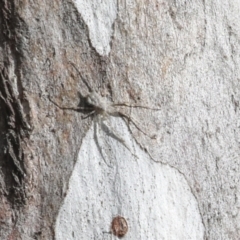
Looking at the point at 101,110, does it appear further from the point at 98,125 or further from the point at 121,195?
the point at 121,195

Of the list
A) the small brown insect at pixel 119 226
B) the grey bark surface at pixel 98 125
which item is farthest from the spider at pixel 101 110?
the small brown insect at pixel 119 226

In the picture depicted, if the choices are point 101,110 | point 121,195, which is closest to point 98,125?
point 101,110

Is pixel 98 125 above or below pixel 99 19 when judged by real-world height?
below

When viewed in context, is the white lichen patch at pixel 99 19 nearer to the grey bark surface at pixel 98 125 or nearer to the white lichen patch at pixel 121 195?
the grey bark surface at pixel 98 125

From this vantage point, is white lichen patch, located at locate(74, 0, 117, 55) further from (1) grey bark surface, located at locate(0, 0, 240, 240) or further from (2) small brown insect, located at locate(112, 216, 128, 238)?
(2) small brown insect, located at locate(112, 216, 128, 238)

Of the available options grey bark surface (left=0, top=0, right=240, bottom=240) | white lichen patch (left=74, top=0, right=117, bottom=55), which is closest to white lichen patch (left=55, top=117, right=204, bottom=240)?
grey bark surface (left=0, top=0, right=240, bottom=240)

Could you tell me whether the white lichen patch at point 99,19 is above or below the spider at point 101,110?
above
